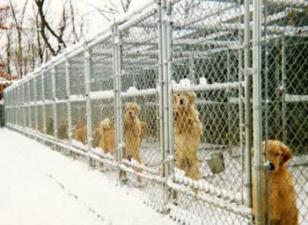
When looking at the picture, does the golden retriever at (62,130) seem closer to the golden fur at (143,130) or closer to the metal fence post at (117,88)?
the golden fur at (143,130)

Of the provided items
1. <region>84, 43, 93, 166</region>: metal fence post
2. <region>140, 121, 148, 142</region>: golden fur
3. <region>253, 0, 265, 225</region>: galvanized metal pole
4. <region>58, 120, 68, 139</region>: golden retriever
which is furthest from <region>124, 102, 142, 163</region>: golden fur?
<region>58, 120, 68, 139</region>: golden retriever

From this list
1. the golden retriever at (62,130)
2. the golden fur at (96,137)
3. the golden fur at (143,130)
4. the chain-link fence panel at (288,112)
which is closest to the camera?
the chain-link fence panel at (288,112)

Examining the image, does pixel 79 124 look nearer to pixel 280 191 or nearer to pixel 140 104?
pixel 140 104

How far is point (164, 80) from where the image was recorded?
4.55 meters

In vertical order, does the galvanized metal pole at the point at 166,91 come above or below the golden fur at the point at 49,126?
above

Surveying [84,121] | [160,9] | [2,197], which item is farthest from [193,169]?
[84,121]

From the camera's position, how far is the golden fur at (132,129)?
20.7ft

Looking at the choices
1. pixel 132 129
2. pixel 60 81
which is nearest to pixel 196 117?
pixel 132 129

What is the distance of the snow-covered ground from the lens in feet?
15.9

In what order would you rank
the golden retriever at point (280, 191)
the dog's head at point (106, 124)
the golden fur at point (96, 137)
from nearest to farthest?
the golden retriever at point (280, 191) < the dog's head at point (106, 124) < the golden fur at point (96, 137)

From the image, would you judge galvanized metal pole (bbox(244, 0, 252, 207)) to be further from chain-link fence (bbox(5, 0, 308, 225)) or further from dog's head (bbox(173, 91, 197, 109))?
dog's head (bbox(173, 91, 197, 109))

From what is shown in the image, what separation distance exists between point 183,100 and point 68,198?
202 cm

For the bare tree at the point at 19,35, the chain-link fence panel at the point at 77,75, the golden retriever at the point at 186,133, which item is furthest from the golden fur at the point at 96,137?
the bare tree at the point at 19,35

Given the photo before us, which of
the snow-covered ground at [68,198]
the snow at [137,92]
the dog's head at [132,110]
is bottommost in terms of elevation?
the snow-covered ground at [68,198]
